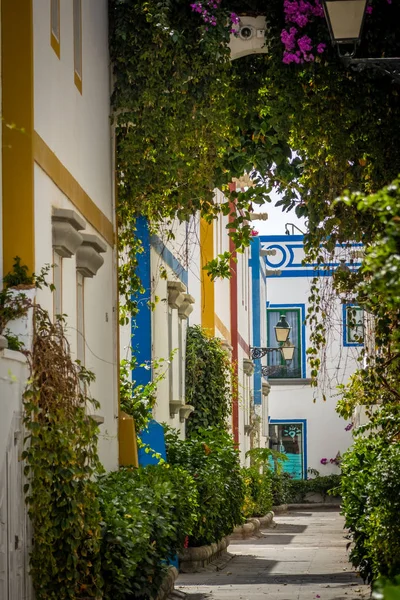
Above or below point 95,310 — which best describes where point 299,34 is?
above

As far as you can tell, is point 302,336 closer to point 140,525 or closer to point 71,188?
point 71,188

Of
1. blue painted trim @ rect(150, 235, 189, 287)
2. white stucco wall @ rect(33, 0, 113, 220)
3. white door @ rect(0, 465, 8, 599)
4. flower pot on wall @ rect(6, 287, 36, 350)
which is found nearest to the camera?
white door @ rect(0, 465, 8, 599)

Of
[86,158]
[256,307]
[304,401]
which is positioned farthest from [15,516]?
[304,401]

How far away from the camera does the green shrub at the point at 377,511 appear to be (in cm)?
980

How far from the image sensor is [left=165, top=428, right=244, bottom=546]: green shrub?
14.8 meters

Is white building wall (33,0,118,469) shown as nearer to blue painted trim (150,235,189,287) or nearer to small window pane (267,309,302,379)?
blue painted trim (150,235,189,287)

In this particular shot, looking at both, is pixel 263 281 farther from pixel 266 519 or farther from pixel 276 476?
pixel 266 519

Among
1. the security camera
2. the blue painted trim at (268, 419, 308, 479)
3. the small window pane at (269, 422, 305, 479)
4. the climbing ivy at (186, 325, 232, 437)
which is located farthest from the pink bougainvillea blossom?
the blue painted trim at (268, 419, 308, 479)

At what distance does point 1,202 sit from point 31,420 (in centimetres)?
163

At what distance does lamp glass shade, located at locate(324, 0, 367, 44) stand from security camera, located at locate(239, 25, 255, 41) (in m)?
3.02

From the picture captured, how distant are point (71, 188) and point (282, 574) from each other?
21.8 feet

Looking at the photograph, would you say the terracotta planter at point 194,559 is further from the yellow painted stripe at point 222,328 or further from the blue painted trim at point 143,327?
the yellow painted stripe at point 222,328

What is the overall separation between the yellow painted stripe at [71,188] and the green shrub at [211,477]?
3906mm

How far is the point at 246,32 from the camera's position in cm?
1189
